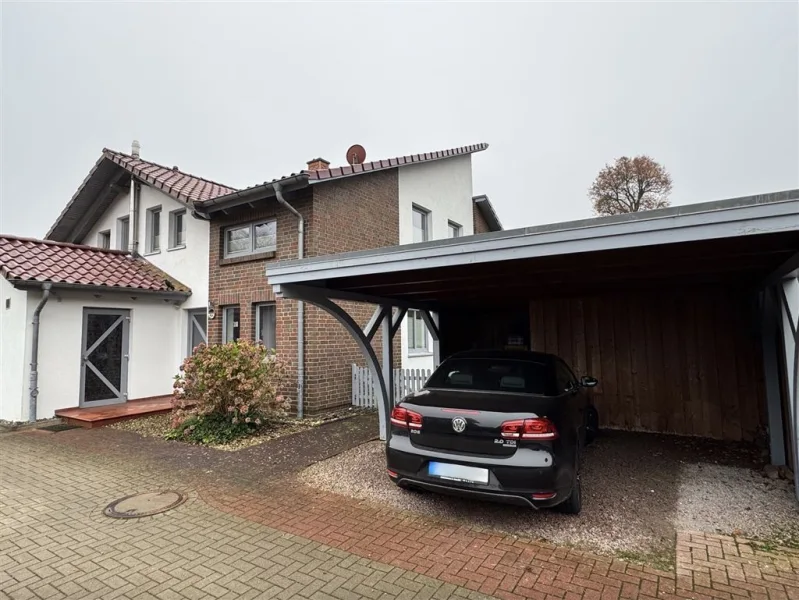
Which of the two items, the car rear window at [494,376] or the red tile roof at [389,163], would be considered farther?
the red tile roof at [389,163]

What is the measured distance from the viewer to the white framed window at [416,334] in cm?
1240

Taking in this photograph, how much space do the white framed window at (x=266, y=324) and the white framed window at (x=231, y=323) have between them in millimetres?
658

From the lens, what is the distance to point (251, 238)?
10.5 meters

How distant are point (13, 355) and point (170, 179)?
18.6 ft

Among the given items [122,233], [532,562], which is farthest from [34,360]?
[532,562]

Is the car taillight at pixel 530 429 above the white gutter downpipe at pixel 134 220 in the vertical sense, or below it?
below

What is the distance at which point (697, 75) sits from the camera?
1501 cm

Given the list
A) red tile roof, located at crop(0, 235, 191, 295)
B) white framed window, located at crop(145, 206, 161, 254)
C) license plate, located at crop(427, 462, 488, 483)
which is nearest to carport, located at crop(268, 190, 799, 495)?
license plate, located at crop(427, 462, 488, 483)

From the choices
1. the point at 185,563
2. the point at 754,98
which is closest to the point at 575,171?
the point at 754,98

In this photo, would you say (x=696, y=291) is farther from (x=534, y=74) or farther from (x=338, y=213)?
(x=534, y=74)

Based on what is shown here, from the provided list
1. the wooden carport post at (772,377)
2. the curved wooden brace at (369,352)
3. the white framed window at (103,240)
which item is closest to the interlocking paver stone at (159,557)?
the curved wooden brace at (369,352)

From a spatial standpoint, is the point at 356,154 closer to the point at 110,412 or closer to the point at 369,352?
the point at 369,352

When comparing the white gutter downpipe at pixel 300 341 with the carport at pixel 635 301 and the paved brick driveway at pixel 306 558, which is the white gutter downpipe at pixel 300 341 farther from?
the paved brick driveway at pixel 306 558

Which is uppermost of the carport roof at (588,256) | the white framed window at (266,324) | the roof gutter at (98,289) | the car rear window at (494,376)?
the roof gutter at (98,289)
